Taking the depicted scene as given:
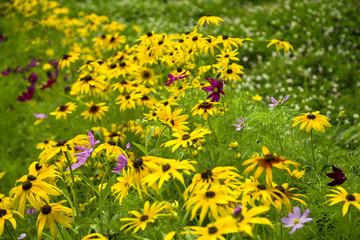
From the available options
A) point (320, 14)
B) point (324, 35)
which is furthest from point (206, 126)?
point (320, 14)

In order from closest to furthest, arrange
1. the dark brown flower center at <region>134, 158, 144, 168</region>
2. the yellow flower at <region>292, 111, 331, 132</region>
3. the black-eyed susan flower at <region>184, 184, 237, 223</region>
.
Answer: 1. the black-eyed susan flower at <region>184, 184, 237, 223</region>
2. the dark brown flower center at <region>134, 158, 144, 168</region>
3. the yellow flower at <region>292, 111, 331, 132</region>

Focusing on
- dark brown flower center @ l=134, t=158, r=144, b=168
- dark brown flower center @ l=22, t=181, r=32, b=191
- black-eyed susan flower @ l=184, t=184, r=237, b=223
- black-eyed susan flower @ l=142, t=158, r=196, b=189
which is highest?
dark brown flower center @ l=134, t=158, r=144, b=168

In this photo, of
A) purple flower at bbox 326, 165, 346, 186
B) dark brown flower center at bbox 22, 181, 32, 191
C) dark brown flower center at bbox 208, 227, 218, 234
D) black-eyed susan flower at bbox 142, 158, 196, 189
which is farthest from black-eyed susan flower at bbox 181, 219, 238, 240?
dark brown flower center at bbox 22, 181, 32, 191

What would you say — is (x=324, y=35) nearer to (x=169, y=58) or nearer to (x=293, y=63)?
(x=293, y=63)

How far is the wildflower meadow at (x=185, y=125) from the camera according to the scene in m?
1.41

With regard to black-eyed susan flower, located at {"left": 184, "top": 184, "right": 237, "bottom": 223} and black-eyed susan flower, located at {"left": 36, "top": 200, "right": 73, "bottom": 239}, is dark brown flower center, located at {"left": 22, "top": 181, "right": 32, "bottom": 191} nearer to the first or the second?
black-eyed susan flower, located at {"left": 36, "top": 200, "right": 73, "bottom": 239}

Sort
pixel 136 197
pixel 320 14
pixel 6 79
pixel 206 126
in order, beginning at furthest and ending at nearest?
pixel 320 14, pixel 6 79, pixel 206 126, pixel 136 197

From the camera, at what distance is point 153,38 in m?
2.74

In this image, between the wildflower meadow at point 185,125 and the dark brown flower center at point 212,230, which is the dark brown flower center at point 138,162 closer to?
the wildflower meadow at point 185,125

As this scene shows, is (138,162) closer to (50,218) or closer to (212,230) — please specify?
(212,230)

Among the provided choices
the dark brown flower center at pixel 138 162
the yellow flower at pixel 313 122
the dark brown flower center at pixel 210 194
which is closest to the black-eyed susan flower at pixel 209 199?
the dark brown flower center at pixel 210 194

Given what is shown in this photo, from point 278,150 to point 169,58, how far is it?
42.2 inches

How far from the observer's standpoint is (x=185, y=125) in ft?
7.93

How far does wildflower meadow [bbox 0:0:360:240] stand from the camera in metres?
1.41
